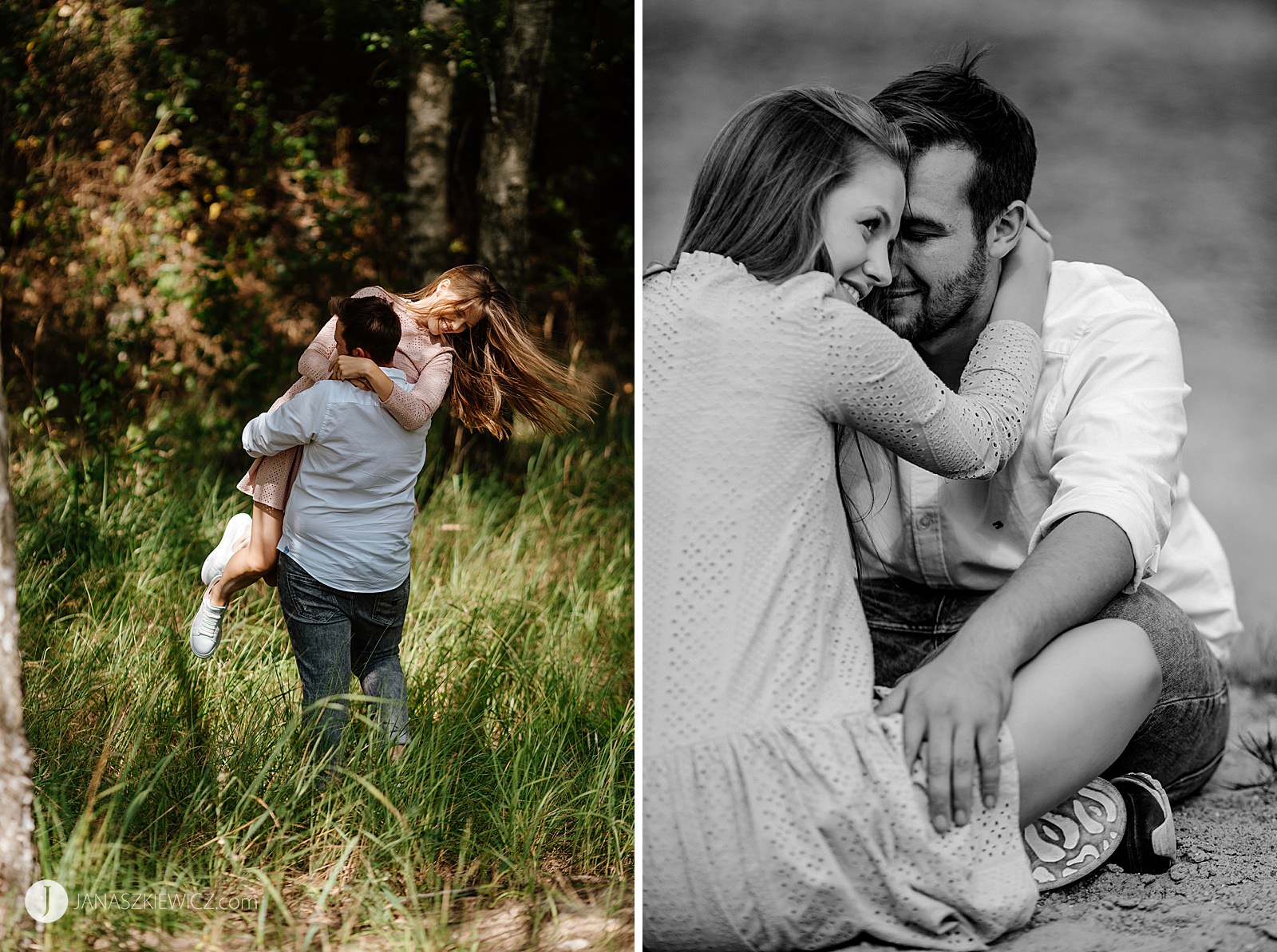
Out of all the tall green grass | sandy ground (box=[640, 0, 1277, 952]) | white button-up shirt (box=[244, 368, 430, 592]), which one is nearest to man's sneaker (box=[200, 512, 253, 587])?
white button-up shirt (box=[244, 368, 430, 592])

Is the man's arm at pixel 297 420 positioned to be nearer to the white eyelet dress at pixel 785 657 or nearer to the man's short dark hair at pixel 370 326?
the man's short dark hair at pixel 370 326

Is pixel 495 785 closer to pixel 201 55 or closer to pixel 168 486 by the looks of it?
pixel 168 486

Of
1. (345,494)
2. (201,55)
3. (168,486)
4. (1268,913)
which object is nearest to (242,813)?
(345,494)

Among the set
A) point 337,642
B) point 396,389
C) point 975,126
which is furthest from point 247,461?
point 975,126

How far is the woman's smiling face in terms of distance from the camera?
1.83 meters

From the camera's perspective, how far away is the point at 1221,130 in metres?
2.51

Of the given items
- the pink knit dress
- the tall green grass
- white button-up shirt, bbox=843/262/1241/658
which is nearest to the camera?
white button-up shirt, bbox=843/262/1241/658

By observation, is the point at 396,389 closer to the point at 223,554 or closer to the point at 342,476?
the point at 342,476

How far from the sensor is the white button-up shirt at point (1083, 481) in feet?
6.32

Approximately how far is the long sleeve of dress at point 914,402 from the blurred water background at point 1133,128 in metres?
0.75

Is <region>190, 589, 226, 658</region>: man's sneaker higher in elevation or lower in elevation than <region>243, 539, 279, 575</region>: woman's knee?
lower

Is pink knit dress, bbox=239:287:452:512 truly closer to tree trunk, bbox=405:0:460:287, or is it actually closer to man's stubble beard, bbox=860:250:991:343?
man's stubble beard, bbox=860:250:991:343

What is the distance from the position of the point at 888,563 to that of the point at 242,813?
4.70 ft

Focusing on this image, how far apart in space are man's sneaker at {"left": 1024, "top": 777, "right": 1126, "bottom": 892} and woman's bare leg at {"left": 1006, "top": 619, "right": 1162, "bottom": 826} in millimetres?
140
